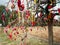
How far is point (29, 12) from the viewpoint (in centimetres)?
144

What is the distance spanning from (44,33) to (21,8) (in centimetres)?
99

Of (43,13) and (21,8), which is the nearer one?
(21,8)

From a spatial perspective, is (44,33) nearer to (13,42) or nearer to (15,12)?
(13,42)

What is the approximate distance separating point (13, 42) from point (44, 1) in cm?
93

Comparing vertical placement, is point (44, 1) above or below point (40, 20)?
above

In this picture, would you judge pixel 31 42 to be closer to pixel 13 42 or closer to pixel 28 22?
pixel 13 42

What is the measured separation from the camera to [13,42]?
234 centimetres

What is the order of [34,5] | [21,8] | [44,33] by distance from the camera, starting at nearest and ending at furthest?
1. [21,8]
2. [34,5]
3. [44,33]

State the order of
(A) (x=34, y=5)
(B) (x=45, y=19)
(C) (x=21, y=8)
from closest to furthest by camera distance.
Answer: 1. (C) (x=21, y=8)
2. (A) (x=34, y=5)
3. (B) (x=45, y=19)

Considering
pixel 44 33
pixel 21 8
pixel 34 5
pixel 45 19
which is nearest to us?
pixel 21 8

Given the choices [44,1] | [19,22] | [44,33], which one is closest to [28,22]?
[19,22]

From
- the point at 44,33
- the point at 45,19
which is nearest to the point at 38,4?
the point at 45,19

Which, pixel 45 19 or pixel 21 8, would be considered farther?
pixel 45 19

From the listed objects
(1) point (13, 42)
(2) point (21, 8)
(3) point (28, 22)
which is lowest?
(1) point (13, 42)
